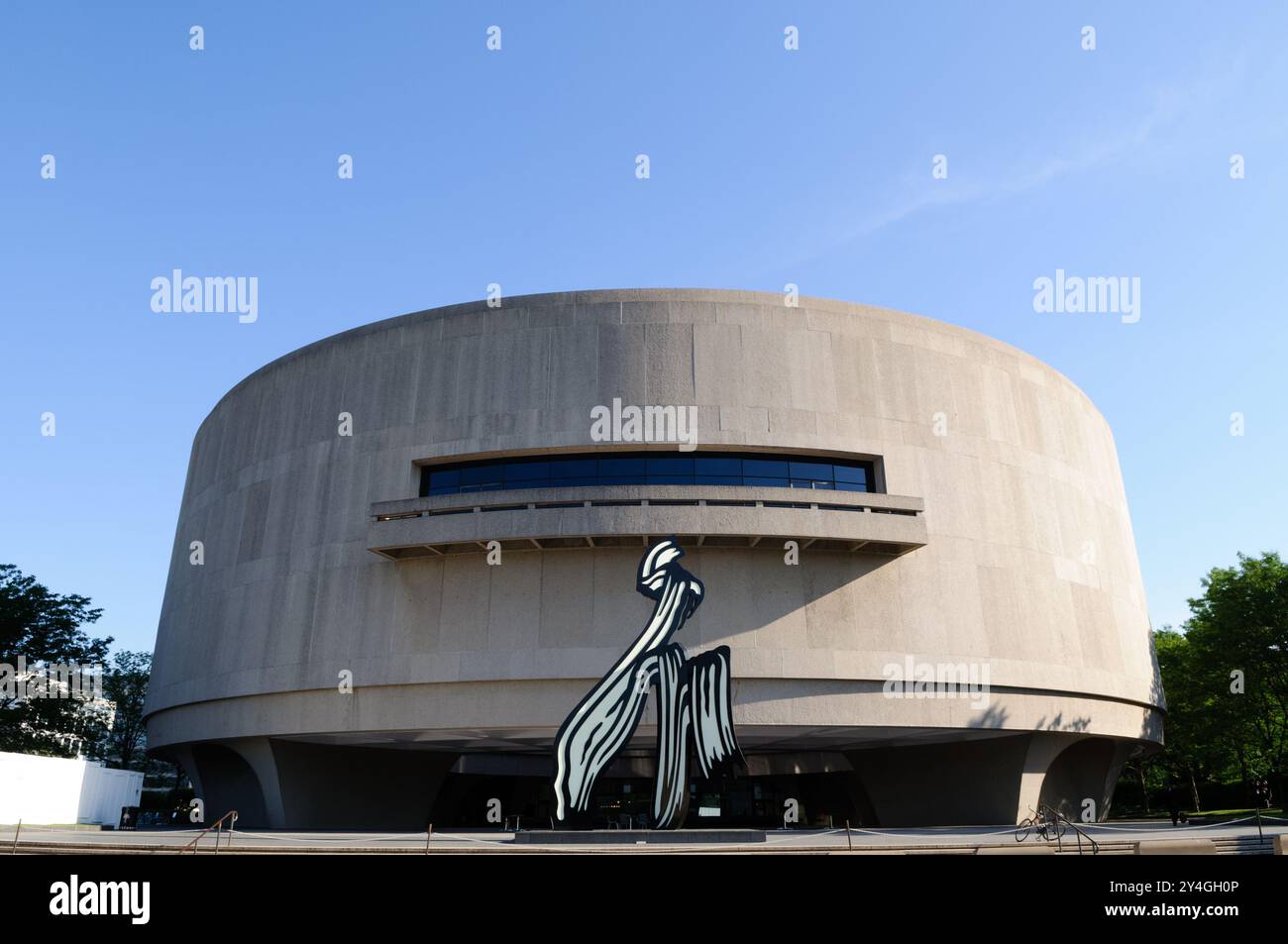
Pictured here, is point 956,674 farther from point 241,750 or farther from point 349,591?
point 241,750

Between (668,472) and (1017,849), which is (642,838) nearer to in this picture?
(1017,849)

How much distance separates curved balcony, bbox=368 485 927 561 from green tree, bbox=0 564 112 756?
30.2 m

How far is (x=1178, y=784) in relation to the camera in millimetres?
62438

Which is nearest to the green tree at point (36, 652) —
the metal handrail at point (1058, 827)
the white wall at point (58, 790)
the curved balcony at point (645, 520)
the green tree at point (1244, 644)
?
the white wall at point (58, 790)

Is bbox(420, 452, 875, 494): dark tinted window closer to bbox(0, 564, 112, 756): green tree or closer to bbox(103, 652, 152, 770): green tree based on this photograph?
bbox(0, 564, 112, 756): green tree

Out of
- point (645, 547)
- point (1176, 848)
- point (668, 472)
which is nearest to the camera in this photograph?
point (1176, 848)

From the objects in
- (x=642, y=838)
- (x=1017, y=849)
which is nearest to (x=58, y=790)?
(x=642, y=838)

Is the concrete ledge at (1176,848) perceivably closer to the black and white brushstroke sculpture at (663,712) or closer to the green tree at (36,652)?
the black and white brushstroke sculpture at (663,712)

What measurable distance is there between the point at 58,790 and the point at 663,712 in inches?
882

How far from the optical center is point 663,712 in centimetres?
1859

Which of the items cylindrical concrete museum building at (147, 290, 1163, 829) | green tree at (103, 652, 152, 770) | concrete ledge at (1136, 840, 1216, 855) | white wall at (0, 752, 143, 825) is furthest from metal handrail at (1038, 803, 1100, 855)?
green tree at (103, 652, 152, 770)
